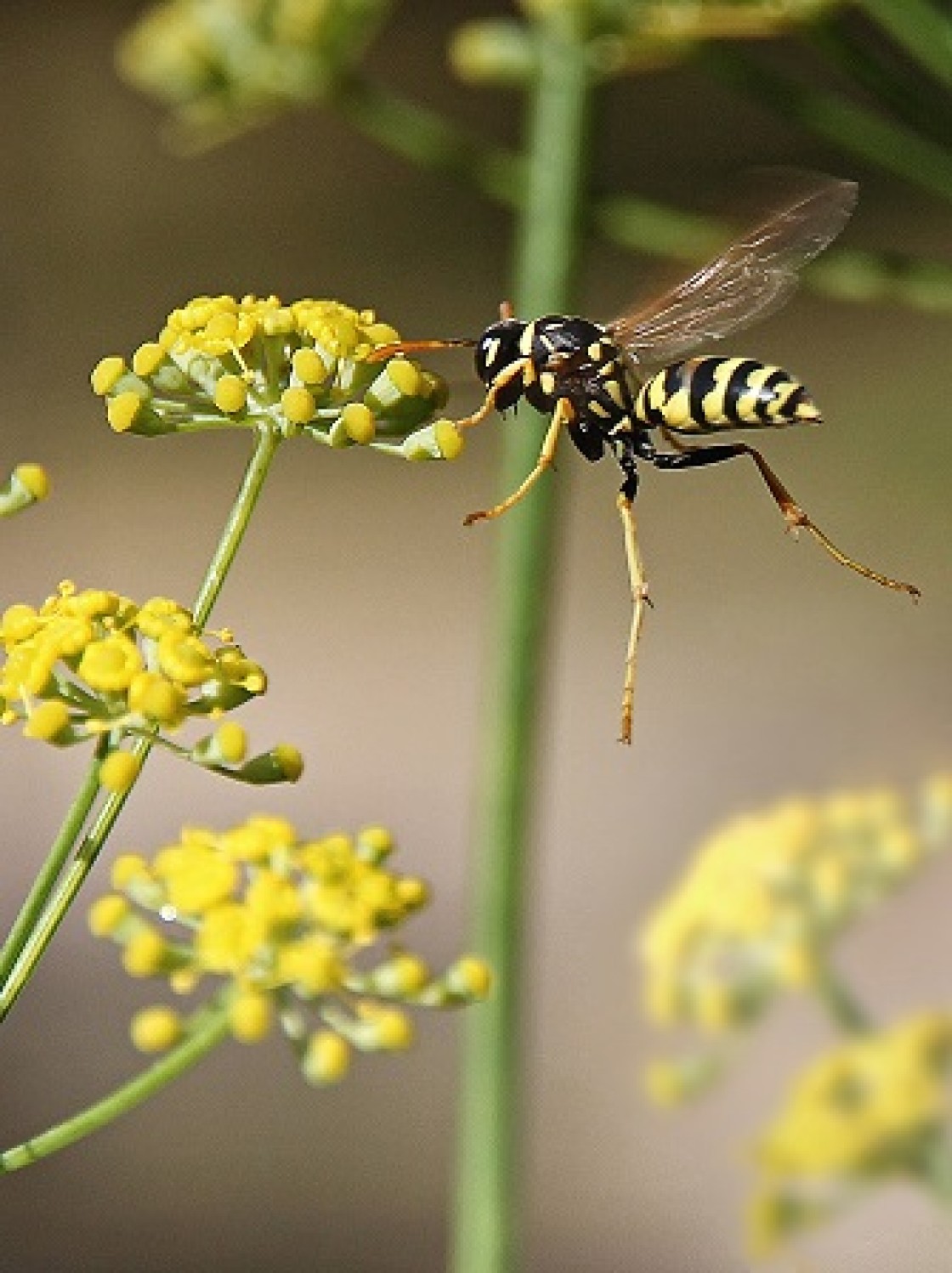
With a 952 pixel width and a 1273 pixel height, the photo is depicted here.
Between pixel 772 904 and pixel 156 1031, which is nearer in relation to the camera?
pixel 156 1031

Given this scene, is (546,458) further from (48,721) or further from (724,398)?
(48,721)

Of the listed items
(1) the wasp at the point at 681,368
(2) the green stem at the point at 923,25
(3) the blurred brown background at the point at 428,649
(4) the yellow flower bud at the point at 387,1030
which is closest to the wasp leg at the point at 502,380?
(1) the wasp at the point at 681,368

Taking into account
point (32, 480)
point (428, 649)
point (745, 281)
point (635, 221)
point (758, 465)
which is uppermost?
point (428, 649)

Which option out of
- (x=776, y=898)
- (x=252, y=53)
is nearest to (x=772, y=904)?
(x=776, y=898)

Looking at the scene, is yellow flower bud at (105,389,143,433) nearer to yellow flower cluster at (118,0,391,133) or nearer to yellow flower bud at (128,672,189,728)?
yellow flower bud at (128,672,189,728)

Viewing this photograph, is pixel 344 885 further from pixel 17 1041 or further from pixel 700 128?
pixel 700 128

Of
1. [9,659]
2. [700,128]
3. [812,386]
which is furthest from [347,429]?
[700,128]

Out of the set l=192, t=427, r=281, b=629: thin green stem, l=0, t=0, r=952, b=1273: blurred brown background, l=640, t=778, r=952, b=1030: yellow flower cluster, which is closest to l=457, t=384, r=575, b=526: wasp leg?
l=192, t=427, r=281, b=629: thin green stem
